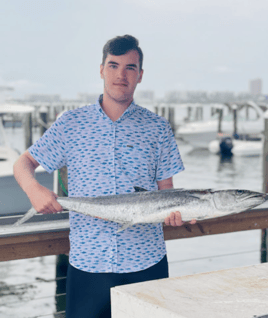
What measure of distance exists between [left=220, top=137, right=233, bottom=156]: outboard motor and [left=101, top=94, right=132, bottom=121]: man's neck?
2005 centimetres

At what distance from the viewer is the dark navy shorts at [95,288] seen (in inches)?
78.7

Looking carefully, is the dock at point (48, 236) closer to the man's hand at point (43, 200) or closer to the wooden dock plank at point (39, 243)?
the wooden dock plank at point (39, 243)

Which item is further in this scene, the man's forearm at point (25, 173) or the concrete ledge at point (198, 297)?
the man's forearm at point (25, 173)

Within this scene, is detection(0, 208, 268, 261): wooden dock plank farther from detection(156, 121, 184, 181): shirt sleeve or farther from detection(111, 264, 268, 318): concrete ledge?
detection(111, 264, 268, 318): concrete ledge

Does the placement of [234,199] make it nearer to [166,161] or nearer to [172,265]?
[166,161]

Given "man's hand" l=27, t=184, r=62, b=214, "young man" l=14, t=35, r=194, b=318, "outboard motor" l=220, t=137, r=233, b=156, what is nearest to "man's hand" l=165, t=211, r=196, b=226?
"young man" l=14, t=35, r=194, b=318

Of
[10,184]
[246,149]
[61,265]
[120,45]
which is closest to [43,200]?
[120,45]

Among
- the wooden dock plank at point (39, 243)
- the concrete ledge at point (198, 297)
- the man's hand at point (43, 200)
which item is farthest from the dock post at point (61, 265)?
the concrete ledge at point (198, 297)

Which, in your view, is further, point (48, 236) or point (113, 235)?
point (48, 236)

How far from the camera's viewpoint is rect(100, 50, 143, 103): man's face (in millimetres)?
2064

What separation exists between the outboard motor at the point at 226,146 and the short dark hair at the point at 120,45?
20.1 m

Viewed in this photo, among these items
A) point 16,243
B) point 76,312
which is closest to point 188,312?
point 76,312

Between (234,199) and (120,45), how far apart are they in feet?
2.54

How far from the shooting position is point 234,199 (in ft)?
6.45
